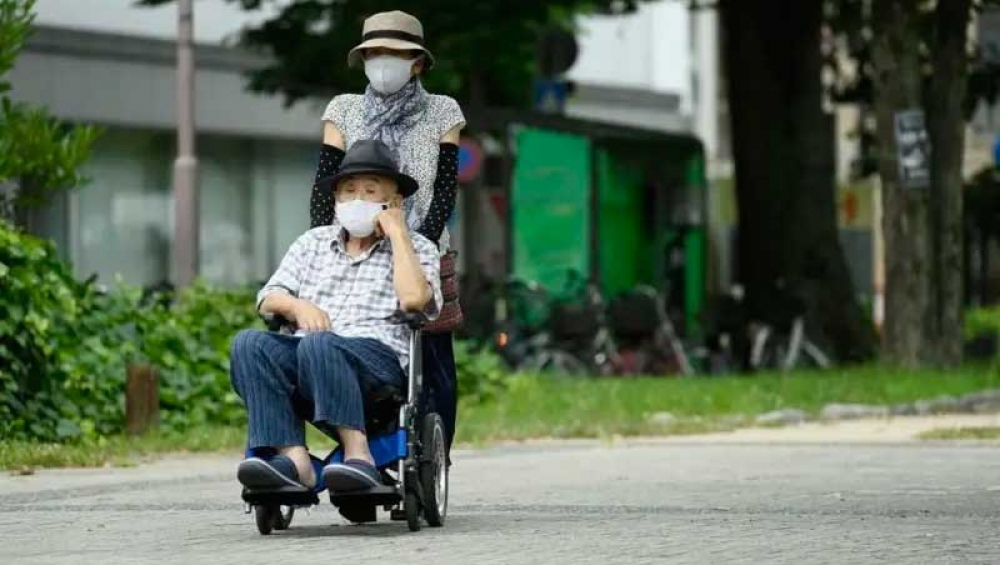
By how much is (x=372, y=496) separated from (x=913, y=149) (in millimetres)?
15928

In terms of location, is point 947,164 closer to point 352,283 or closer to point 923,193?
point 923,193

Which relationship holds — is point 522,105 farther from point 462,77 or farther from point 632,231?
point 632,231

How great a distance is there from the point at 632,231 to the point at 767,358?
191cm

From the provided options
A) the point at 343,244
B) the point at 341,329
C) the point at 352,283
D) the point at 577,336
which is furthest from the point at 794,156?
the point at 341,329

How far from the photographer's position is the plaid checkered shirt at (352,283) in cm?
976

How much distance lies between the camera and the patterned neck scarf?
1019 centimetres

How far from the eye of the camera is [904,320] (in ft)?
83.8

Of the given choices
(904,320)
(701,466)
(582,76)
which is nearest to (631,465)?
(701,466)

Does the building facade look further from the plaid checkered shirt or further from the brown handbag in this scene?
the plaid checkered shirt

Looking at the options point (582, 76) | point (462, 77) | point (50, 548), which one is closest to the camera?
point (50, 548)

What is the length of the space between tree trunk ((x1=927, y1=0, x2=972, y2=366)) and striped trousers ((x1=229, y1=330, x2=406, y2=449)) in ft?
55.0

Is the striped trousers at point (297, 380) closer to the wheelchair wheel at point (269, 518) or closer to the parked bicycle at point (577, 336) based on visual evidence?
the wheelchair wheel at point (269, 518)

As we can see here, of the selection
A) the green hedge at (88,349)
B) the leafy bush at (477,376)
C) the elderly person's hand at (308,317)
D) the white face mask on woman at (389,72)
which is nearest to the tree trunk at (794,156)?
the leafy bush at (477,376)

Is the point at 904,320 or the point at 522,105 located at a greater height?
the point at 522,105
